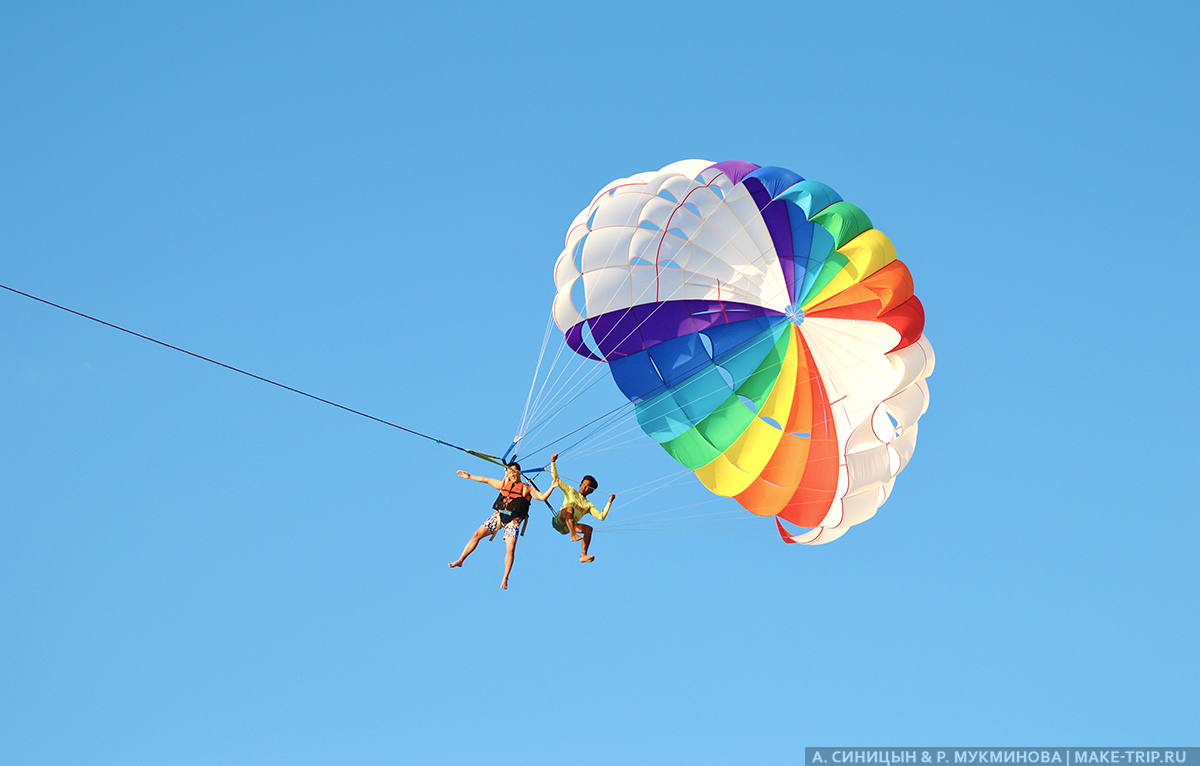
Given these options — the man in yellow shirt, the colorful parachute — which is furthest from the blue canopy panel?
the man in yellow shirt

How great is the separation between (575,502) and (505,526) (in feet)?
2.31

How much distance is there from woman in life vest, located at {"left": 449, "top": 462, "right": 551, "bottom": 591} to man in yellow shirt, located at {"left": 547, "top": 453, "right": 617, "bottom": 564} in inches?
7.5

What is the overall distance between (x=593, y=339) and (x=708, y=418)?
1485 millimetres

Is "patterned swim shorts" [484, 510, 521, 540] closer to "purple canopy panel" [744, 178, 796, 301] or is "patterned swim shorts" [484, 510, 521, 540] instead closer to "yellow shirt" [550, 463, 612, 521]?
"yellow shirt" [550, 463, 612, 521]

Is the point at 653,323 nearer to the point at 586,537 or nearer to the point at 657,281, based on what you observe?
the point at 657,281

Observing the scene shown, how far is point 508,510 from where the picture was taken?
15.2m

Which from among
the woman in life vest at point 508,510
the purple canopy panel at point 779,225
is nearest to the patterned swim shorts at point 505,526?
the woman in life vest at point 508,510

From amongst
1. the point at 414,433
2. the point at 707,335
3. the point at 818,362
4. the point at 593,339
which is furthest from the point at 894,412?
the point at 414,433

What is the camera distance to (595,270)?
16531mm

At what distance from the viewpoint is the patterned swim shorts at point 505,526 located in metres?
15.2

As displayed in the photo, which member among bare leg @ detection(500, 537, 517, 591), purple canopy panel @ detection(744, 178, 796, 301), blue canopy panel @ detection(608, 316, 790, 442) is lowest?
bare leg @ detection(500, 537, 517, 591)

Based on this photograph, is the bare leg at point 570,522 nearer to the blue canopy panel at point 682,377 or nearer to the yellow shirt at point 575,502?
the yellow shirt at point 575,502

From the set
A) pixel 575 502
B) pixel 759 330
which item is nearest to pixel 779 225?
pixel 759 330

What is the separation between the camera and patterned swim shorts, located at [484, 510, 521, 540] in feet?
50.0
